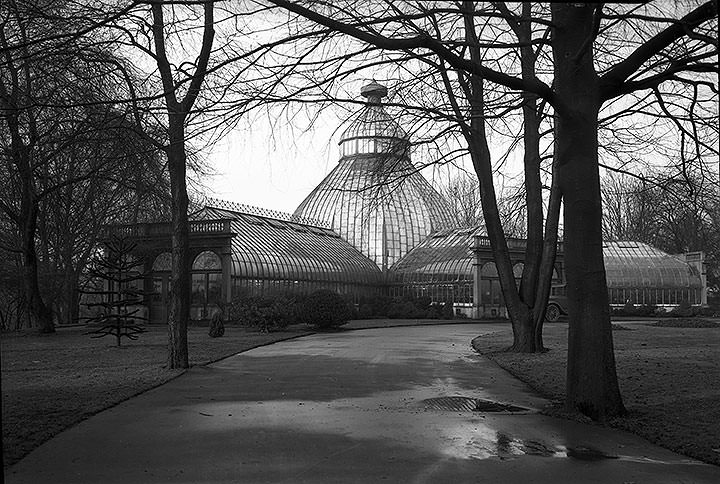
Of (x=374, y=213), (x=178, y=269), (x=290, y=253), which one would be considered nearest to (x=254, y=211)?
(x=290, y=253)

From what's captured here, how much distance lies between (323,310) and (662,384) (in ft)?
68.1

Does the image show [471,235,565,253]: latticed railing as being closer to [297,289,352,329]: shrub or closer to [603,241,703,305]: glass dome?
[603,241,703,305]: glass dome

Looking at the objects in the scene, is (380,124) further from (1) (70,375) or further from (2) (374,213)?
(2) (374,213)

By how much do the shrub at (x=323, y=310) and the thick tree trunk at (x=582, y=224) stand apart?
22806mm

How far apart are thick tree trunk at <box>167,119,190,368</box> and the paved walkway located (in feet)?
8.04

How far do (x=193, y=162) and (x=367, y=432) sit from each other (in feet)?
55.8

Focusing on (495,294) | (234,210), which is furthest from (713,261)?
(234,210)

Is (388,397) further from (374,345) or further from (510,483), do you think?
(374,345)

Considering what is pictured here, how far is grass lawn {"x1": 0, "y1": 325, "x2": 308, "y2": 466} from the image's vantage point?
28.6ft

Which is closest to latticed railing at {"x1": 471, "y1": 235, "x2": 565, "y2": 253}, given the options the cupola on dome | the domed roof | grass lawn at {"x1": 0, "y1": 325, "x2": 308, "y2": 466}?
the domed roof

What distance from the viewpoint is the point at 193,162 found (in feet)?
77.6

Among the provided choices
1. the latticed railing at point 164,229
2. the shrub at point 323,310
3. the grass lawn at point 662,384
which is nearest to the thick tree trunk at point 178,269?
the grass lawn at point 662,384

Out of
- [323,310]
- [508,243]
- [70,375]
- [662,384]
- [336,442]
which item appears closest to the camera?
[336,442]

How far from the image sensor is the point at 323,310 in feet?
105
